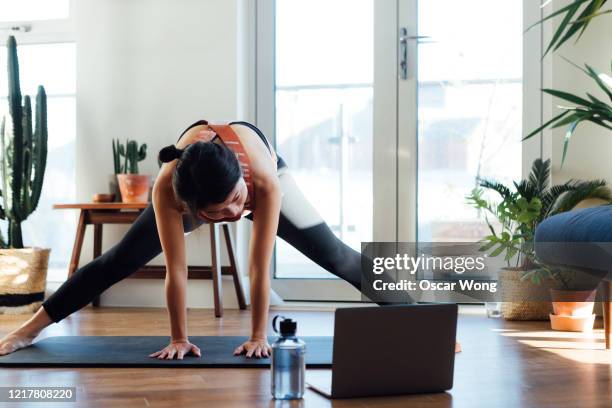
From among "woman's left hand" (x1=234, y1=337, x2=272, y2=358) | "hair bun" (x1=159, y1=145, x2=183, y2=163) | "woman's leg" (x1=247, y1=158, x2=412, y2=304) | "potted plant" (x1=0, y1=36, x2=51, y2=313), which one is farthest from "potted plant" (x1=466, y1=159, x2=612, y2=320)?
"potted plant" (x1=0, y1=36, x2=51, y2=313)

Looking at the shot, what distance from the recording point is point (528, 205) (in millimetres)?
3660

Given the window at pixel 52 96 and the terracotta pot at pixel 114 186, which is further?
the window at pixel 52 96

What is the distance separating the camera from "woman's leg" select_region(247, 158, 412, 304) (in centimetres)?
259

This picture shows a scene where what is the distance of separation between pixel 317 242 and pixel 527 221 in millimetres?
1446

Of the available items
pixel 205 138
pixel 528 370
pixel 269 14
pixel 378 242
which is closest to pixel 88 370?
pixel 205 138

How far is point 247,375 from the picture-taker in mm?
2240

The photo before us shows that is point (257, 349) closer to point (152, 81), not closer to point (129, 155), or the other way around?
point (129, 155)

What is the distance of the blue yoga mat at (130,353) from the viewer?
7.82 ft

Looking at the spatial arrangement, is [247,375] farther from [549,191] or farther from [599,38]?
[599,38]

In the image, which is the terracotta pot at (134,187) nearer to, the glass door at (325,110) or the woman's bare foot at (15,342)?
the glass door at (325,110)

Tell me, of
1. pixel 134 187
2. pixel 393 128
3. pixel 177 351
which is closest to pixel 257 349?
pixel 177 351

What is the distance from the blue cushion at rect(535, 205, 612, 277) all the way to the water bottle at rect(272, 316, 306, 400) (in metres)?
0.79

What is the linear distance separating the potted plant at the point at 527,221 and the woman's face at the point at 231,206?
1784 millimetres

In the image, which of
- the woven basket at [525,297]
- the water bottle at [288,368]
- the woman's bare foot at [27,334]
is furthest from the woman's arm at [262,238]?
the woven basket at [525,297]
